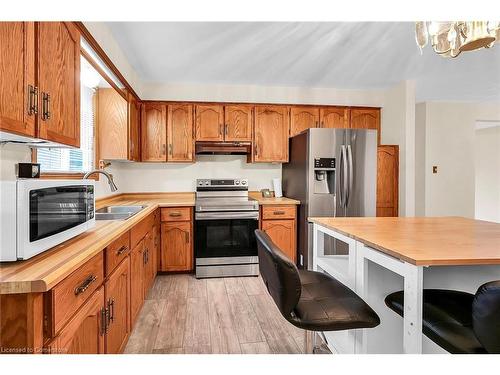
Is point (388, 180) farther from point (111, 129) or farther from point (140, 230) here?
point (111, 129)

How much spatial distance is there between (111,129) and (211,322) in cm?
223

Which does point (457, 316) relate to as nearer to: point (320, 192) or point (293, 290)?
point (293, 290)

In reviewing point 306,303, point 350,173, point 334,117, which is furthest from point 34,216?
point 334,117

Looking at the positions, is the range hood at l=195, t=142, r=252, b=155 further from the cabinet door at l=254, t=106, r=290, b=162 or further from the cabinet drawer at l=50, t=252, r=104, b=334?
the cabinet drawer at l=50, t=252, r=104, b=334

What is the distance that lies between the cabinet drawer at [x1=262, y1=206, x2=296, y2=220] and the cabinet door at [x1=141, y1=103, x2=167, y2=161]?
1474mm

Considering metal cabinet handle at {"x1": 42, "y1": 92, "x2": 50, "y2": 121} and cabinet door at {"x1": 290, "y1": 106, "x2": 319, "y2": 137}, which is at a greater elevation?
cabinet door at {"x1": 290, "y1": 106, "x2": 319, "y2": 137}

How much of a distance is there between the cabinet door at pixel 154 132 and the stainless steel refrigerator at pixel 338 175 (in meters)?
1.82

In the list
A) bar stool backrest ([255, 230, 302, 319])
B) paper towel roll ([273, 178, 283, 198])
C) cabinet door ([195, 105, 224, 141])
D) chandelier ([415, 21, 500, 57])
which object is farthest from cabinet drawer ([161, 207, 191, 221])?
chandelier ([415, 21, 500, 57])

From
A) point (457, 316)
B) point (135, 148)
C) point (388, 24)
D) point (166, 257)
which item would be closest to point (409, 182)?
point (388, 24)

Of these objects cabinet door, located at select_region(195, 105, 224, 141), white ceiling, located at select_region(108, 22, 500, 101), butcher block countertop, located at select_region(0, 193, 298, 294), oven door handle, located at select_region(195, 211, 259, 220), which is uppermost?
white ceiling, located at select_region(108, 22, 500, 101)

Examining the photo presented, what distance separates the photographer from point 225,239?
331cm

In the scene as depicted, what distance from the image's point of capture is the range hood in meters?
3.70
